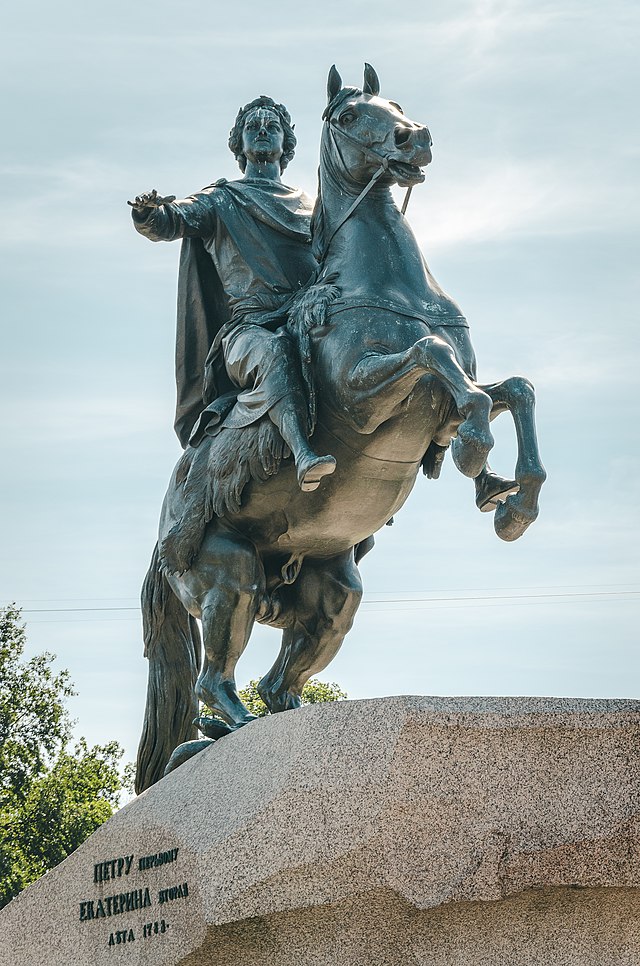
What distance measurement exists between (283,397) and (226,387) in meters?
1.22

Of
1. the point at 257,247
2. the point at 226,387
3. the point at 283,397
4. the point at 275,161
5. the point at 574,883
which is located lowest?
the point at 574,883

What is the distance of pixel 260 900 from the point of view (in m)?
5.71

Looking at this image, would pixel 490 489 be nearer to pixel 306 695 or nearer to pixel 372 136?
pixel 372 136

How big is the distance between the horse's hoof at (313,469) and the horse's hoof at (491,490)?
725 millimetres

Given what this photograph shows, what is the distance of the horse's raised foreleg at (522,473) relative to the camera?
6.79 meters

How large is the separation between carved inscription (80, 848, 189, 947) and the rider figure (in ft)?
7.35

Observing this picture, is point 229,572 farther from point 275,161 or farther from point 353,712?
point 275,161

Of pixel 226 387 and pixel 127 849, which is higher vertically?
pixel 226 387

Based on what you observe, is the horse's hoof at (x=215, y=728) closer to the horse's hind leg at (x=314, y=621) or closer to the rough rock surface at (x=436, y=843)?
the horse's hind leg at (x=314, y=621)

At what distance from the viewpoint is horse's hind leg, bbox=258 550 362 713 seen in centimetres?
848

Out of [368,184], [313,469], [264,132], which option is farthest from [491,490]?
[264,132]

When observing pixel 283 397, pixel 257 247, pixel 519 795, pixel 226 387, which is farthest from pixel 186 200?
pixel 519 795

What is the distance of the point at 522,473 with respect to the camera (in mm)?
6805

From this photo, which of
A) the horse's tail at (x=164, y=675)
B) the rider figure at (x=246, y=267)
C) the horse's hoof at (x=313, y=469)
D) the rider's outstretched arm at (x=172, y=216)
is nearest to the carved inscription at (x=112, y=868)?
the horse's tail at (x=164, y=675)
